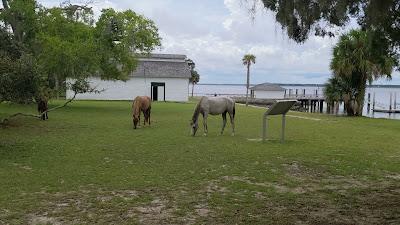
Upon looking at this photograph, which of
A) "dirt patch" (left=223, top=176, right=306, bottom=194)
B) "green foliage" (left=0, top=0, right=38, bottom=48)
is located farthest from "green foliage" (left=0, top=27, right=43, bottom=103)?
"green foliage" (left=0, top=0, right=38, bottom=48)

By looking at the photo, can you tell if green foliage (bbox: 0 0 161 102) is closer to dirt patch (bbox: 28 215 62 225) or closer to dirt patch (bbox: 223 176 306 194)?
dirt patch (bbox: 223 176 306 194)

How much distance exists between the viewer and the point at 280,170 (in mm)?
10250

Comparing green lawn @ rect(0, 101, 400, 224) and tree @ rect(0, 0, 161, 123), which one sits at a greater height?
tree @ rect(0, 0, 161, 123)

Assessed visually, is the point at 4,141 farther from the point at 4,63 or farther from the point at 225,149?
the point at 225,149

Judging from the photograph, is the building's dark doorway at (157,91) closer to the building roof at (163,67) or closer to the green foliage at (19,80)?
the building roof at (163,67)

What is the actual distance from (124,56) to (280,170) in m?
22.9

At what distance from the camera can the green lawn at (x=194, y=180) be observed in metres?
6.60

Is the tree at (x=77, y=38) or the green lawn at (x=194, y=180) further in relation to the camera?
the tree at (x=77, y=38)

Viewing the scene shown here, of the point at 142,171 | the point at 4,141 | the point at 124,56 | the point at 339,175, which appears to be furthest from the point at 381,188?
the point at 124,56

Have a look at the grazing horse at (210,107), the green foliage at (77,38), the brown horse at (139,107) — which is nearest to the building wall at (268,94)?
the green foliage at (77,38)

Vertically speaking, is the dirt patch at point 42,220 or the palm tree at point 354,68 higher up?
the palm tree at point 354,68

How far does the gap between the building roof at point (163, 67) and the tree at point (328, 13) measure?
46.1 meters

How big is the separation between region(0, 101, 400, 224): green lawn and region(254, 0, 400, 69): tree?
2.70 metres

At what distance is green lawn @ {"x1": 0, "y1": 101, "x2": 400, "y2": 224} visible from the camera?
660 cm
